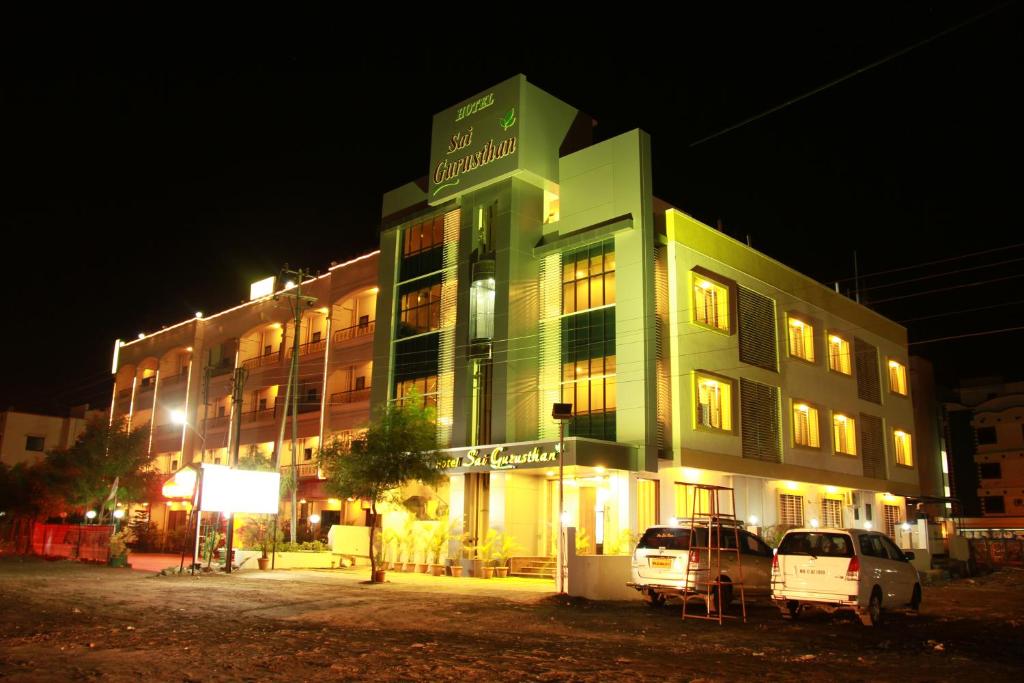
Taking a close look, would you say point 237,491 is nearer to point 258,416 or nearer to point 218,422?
point 258,416

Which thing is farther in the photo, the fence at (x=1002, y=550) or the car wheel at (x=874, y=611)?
the fence at (x=1002, y=550)

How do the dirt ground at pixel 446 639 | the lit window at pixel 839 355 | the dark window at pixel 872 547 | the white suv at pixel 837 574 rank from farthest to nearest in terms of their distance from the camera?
the lit window at pixel 839 355 < the dark window at pixel 872 547 < the white suv at pixel 837 574 < the dirt ground at pixel 446 639

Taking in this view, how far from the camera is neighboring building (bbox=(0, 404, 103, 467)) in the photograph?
231ft

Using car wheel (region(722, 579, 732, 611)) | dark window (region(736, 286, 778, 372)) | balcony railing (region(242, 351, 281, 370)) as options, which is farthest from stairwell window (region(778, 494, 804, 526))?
balcony railing (region(242, 351, 281, 370))

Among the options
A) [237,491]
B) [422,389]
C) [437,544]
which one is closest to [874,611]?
[437,544]

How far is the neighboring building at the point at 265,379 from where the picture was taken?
138 ft

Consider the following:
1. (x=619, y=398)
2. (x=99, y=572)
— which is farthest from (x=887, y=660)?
(x=99, y=572)

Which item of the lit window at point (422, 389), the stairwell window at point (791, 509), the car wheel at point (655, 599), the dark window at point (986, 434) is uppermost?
the dark window at point (986, 434)

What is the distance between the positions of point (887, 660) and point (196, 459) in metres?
48.8

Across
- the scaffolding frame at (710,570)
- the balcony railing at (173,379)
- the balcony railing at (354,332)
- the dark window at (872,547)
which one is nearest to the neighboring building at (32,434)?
the balcony railing at (173,379)

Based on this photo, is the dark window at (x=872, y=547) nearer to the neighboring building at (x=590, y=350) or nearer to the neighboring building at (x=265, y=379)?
the neighboring building at (x=590, y=350)

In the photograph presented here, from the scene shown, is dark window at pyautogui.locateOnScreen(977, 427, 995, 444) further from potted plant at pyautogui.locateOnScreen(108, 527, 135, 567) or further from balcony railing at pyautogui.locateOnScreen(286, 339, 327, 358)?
potted plant at pyautogui.locateOnScreen(108, 527, 135, 567)

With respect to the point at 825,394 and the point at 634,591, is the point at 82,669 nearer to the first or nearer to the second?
the point at 634,591

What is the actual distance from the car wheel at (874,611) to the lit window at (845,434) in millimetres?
A: 24370
